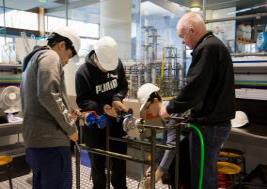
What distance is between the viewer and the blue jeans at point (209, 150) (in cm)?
173

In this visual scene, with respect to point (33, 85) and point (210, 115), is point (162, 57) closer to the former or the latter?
point (210, 115)

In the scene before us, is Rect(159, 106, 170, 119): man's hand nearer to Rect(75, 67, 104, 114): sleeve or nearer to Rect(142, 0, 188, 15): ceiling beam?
Rect(75, 67, 104, 114): sleeve

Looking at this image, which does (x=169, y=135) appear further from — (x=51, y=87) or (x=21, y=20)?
(x=21, y=20)

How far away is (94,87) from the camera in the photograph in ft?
7.20

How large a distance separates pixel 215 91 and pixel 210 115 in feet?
0.51

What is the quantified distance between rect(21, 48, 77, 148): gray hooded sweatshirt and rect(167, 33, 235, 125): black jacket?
2.21 feet

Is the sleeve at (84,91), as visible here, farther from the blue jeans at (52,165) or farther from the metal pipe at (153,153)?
the metal pipe at (153,153)

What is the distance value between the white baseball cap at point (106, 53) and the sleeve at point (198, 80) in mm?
700

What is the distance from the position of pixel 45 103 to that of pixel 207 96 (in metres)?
0.99

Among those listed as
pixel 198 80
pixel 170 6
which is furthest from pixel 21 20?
pixel 198 80

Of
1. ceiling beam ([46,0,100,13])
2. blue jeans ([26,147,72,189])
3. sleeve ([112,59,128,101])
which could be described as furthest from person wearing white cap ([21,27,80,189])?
ceiling beam ([46,0,100,13])

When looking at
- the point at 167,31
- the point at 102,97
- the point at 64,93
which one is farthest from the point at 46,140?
the point at 167,31

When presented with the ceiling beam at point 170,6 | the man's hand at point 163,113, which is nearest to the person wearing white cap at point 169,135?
the man's hand at point 163,113

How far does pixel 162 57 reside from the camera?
130 inches
